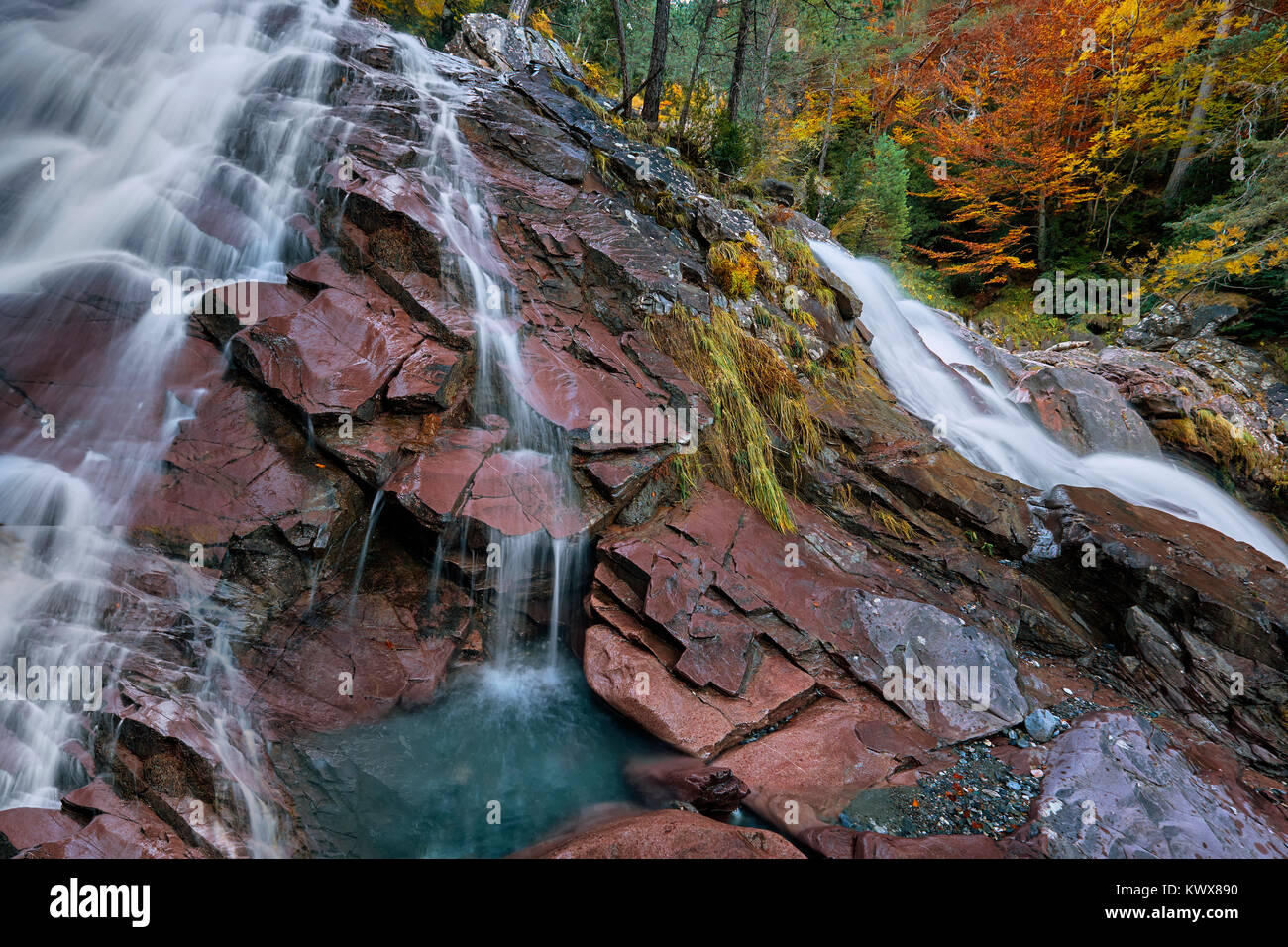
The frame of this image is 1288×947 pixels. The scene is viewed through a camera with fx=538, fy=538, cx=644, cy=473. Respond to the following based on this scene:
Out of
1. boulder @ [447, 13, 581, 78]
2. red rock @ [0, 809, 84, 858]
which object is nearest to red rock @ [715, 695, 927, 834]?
red rock @ [0, 809, 84, 858]

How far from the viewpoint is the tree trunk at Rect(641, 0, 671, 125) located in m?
9.70

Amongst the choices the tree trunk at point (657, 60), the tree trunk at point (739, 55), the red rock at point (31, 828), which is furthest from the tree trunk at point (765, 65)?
the red rock at point (31, 828)

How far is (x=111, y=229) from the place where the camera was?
245 inches

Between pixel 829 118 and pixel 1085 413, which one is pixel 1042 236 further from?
pixel 1085 413

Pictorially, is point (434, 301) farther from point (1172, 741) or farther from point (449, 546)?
point (1172, 741)

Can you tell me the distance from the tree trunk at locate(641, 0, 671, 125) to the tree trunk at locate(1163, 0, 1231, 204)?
528 inches

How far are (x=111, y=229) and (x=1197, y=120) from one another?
24061mm

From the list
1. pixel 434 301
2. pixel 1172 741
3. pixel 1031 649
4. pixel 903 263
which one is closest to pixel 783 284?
pixel 434 301

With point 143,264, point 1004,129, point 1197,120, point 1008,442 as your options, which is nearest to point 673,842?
point 143,264

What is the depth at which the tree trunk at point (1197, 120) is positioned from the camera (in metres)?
14.0

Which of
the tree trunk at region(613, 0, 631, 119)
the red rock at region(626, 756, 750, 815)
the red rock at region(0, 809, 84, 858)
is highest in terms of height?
the tree trunk at region(613, 0, 631, 119)

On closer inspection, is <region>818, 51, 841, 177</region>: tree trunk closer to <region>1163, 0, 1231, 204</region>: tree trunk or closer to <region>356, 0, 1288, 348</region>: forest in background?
<region>356, 0, 1288, 348</region>: forest in background

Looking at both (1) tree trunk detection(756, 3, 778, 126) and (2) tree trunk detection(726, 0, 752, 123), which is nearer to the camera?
(2) tree trunk detection(726, 0, 752, 123)

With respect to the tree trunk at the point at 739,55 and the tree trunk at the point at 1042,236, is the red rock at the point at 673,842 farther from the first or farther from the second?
the tree trunk at the point at 1042,236
